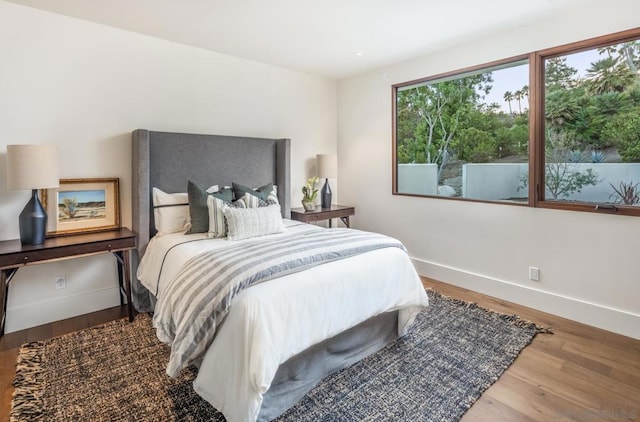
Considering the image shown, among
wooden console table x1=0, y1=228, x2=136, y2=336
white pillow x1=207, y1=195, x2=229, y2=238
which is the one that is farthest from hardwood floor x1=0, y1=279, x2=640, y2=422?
white pillow x1=207, y1=195, x2=229, y2=238

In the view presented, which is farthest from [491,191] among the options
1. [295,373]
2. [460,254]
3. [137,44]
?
[137,44]

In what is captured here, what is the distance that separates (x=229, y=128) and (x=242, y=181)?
61 cm

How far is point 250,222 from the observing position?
2912 millimetres

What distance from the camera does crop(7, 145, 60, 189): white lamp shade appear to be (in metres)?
2.48

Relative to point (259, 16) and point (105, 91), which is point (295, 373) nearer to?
point (259, 16)

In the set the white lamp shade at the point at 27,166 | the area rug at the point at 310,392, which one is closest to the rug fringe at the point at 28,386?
the area rug at the point at 310,392

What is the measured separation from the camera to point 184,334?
177 cm

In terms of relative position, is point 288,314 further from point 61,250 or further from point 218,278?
point 61,250

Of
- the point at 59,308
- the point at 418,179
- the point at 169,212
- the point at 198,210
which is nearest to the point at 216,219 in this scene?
the point at 198,210

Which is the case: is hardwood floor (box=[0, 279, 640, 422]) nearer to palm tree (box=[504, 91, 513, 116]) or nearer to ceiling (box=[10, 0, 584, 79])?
palm tree (box=[504, 91, 513, 116])

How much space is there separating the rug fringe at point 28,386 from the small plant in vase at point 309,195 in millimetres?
2764

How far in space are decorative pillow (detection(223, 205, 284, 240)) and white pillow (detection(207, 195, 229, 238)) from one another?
6cm

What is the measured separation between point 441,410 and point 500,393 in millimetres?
417

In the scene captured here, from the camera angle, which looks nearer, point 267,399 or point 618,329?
point 267,399
